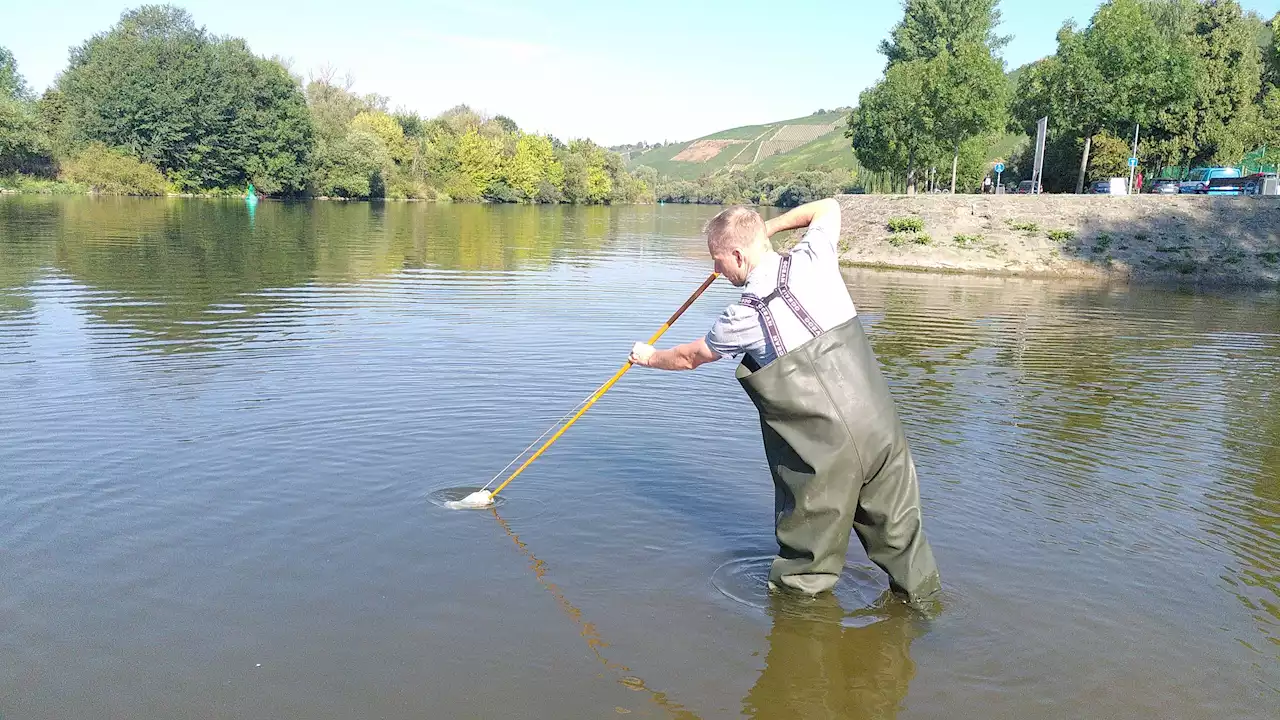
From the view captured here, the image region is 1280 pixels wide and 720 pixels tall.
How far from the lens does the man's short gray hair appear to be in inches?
202

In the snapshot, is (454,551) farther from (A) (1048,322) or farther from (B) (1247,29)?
(B) (1247,29)

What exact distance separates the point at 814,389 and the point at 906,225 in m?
31.9

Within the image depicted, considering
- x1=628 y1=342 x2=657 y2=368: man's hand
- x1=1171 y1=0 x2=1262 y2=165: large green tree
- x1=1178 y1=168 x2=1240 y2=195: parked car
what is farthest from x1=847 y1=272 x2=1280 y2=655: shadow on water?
x1=1171 y1=0 x2=1262 y2=165: large green tree

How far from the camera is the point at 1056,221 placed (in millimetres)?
34219

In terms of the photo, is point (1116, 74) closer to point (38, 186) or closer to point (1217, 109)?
point (1217, 109)

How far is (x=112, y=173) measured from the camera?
8038cm

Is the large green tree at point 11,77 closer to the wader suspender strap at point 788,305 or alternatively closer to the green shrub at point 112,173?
the green shrub at point 112,173

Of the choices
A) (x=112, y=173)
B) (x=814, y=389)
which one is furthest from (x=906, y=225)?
(x=112, y=173)

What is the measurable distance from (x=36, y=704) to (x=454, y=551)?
2617 mm

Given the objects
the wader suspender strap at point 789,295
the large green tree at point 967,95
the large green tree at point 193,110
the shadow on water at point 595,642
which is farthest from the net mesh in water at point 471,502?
the large green tree at point 193,110

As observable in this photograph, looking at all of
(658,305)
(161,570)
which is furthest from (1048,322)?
(161,570)

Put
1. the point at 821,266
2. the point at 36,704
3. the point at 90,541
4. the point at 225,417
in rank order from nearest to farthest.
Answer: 1. the point at 36,704
2. the point at 821,266
3. the point at 90,541
4. the point at 225,417

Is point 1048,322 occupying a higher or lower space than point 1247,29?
lower

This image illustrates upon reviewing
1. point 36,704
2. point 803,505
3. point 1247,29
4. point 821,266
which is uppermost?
point 1247,29
